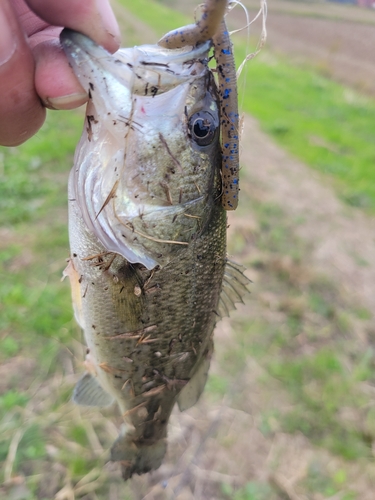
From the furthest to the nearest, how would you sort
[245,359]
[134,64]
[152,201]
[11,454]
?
[245,359] → [11,454] → [152,201] → [134,64]

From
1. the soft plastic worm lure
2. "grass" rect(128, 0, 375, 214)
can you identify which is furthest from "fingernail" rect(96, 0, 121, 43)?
"grass" rect(128, 0, 375, 214)

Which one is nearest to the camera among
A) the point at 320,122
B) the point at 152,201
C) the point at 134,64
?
the point at 134,64

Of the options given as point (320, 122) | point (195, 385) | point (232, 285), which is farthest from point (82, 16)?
point (320, 122)

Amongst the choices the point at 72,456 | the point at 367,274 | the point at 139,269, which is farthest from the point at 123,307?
the point at 367,274

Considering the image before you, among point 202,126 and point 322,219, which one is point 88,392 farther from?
point 322,219

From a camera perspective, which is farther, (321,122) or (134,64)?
(321,122)

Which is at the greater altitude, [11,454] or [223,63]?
[223,63]

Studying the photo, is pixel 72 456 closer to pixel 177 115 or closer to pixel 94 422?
pixel 94 422
